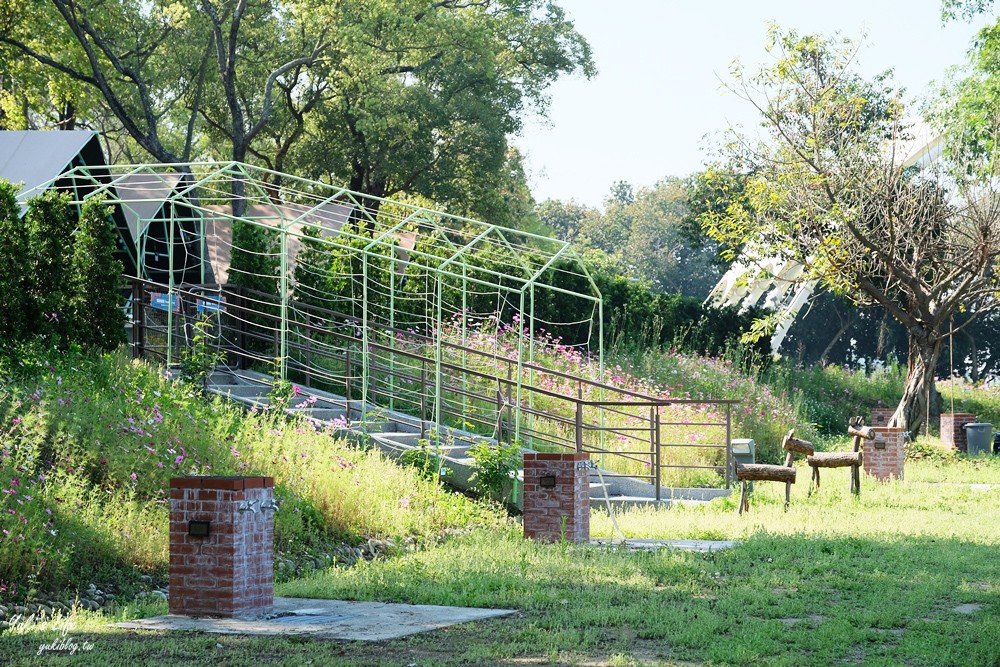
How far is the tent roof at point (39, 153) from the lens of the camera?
20.3m

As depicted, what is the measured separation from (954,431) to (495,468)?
14.9m

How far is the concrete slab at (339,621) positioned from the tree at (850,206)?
15.6 meters

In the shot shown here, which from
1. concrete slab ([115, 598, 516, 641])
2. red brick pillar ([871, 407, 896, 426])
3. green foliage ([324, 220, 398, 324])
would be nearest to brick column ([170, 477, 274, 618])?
concrete slab ([115, 598, 516, 641])

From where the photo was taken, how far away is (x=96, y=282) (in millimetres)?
14531

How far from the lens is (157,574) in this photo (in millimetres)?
9594

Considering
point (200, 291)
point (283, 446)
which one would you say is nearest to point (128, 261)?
point (200, 291)

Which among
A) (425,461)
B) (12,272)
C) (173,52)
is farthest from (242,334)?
(173,52)

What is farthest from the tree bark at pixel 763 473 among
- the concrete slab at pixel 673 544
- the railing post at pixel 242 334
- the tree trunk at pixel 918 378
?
the tree trunk at pixel 918 378

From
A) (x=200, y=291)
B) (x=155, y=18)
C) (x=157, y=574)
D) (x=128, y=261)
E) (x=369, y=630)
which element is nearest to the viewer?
(x=369, y=630)

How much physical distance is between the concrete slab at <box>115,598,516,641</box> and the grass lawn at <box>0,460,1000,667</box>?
20cm

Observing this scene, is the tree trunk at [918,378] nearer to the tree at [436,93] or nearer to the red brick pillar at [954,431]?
the red brick pillar at [954,431]

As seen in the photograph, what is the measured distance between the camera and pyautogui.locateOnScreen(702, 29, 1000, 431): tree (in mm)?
21828

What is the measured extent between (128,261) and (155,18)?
10.0 m

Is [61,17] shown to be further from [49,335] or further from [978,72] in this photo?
[978,72]
